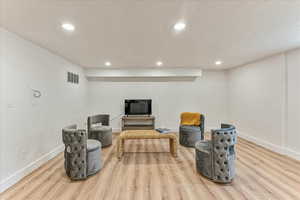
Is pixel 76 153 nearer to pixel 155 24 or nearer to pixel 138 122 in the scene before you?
pixel 155 24

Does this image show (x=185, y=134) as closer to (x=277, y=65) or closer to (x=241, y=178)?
(x=241, y=178)

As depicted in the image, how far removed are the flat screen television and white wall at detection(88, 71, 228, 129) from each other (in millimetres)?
286

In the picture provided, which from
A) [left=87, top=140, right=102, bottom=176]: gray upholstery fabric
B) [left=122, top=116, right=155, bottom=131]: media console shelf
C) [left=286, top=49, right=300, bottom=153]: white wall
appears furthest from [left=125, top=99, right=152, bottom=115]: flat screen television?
[left=286, top=49, right=300, bottom=153]: white wall

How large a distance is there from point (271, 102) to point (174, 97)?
9.70 feet

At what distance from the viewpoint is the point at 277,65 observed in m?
3.62

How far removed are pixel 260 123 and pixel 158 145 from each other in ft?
9.94

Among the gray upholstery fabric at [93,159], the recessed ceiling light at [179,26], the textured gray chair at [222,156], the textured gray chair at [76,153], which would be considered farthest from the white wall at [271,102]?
the textured gray chair at [76,153]

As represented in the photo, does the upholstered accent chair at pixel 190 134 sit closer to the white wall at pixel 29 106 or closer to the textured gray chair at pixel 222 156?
the textured gray chair at pixel 222 156

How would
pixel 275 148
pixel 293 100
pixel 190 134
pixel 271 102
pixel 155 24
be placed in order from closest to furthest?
pixel 155 24 → pixel 293 100 → pixel 275 148 → pixel 271 102 → pixel 190 134

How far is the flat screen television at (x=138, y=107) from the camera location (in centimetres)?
540

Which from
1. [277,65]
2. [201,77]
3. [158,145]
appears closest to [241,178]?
[158,145]

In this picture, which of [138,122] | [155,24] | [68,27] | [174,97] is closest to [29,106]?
[68,27]

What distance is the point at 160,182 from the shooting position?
2.34 m

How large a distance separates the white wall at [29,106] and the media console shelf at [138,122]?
79.9 inches
